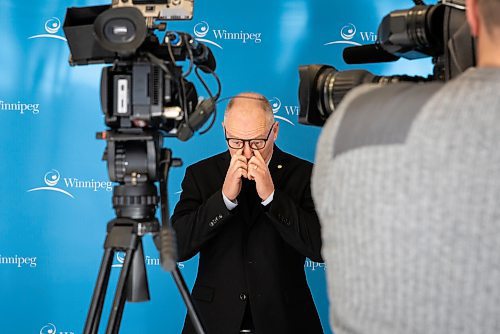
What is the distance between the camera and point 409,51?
1433 millimetres

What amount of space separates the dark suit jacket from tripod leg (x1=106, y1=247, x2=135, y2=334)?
17.6 inches

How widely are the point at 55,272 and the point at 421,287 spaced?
2251 mm

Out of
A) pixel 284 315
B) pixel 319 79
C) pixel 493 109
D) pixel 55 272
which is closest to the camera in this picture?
pixel 493 109

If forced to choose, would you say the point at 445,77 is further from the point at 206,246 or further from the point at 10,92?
the point at 10,92

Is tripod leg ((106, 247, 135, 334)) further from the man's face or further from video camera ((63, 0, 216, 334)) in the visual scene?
the man's face

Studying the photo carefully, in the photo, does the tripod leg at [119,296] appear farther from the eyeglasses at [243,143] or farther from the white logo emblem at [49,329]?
the white logo emblem at [49,329]

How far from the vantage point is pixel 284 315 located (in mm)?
2078

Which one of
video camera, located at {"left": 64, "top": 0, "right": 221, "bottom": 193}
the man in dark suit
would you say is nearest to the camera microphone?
video camera, located at {"left": 64, "top": 0, "right": 221, "bottom": 193}

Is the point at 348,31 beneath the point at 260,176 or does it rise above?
above

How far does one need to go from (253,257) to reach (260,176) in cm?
26

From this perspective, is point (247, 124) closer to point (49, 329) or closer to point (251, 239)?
point (251, 239)

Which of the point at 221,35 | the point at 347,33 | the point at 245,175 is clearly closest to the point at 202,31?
the point at 221,35

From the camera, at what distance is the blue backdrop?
2.86 meters

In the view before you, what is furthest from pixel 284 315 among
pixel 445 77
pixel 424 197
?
pixel 424 197
